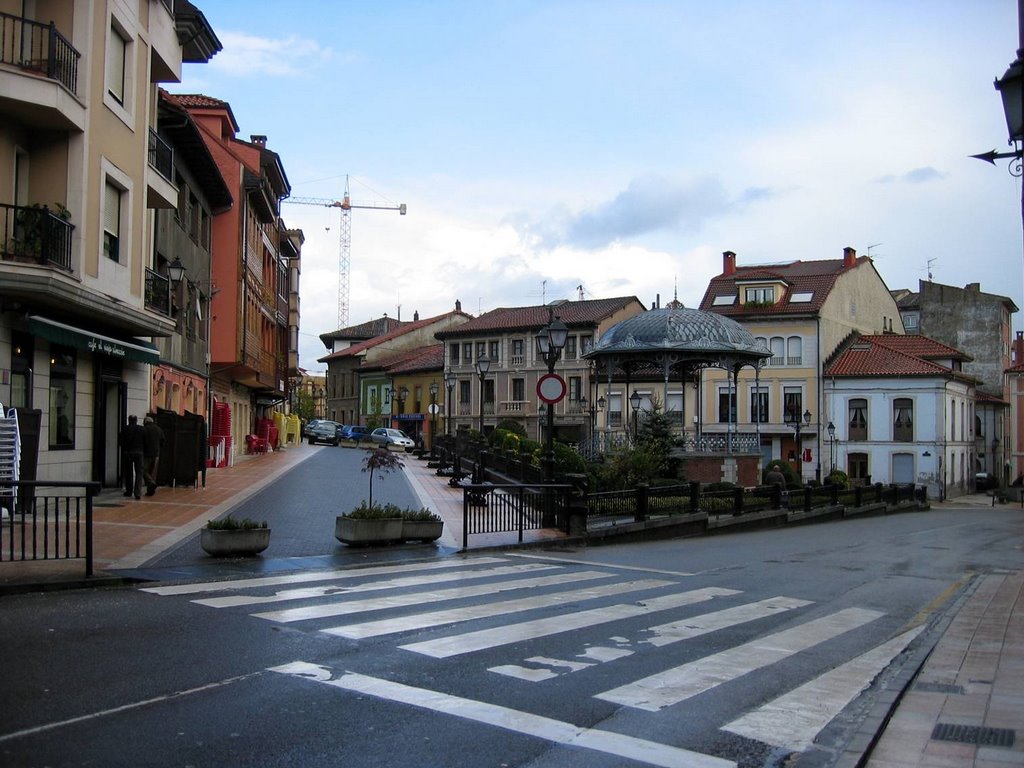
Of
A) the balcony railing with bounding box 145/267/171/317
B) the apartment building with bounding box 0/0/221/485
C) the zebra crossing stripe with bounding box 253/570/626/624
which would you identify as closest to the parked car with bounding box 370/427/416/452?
the balcony railing with bounding box 145/267/171/317

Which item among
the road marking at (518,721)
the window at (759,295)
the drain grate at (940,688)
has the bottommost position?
the drain grate at (940,688)

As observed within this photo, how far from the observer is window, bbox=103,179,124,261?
18.7 meters

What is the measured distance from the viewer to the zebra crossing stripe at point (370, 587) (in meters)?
9.52

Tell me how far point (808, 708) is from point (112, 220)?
16.8 meters

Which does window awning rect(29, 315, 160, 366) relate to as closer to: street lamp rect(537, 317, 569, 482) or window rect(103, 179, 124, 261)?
window rect(103, 179, 124, 261)

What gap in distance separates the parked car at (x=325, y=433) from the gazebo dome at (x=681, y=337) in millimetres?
36430

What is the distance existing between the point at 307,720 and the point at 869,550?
54.7 feet

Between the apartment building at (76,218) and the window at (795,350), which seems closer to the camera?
the apartment building at (76,218)

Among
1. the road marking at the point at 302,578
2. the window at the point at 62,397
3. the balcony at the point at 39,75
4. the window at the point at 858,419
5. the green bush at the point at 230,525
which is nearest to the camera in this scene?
the road marking at the point at 302,578

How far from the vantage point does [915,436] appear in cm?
5784

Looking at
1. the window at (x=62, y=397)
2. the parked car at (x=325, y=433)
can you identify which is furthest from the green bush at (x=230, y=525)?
the parked car at (x=325, y=433)

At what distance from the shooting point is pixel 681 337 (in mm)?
31359

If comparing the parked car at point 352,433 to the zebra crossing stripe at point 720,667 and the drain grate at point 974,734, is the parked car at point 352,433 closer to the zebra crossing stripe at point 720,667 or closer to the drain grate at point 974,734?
the zebra crossing stripe at point 720,667

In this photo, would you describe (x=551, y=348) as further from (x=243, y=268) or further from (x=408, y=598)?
(x=243, y=268)
